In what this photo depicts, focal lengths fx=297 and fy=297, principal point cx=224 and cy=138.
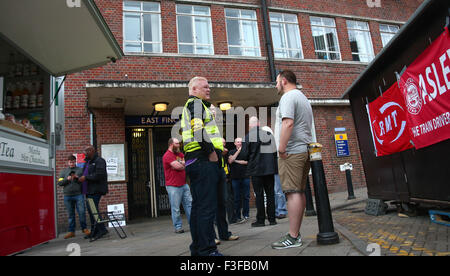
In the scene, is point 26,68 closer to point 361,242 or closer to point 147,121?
point 361,242

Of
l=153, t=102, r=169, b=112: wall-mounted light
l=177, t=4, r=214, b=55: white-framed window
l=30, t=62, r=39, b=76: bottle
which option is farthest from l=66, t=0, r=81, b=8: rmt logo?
l=177, t=4, r=214, b=55: white-framed window

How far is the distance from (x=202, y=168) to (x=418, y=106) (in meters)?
3.28

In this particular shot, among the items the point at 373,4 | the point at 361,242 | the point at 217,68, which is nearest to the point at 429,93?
the point at 361,242

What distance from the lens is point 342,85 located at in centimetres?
1278

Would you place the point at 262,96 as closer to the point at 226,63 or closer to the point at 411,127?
the point at 226,63

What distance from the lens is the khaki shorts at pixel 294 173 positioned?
3207mm

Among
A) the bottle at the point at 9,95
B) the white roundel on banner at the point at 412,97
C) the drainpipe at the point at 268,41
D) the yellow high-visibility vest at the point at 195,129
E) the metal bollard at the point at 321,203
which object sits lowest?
the metal bollard at the point at 321,203

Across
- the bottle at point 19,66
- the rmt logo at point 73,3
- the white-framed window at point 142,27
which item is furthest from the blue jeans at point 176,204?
the white-framed window at point 142,27

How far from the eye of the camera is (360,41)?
13.9 meters

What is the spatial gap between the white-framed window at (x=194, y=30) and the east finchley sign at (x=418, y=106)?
285 inches

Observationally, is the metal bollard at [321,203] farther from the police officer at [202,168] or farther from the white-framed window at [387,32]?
the white-framed window at [387,32]

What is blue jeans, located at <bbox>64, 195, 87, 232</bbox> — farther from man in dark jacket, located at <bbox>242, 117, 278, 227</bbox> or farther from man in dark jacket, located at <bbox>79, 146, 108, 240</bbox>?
man in dark jacket, located at <bbox>242, 117, 278, 227</bbox>
